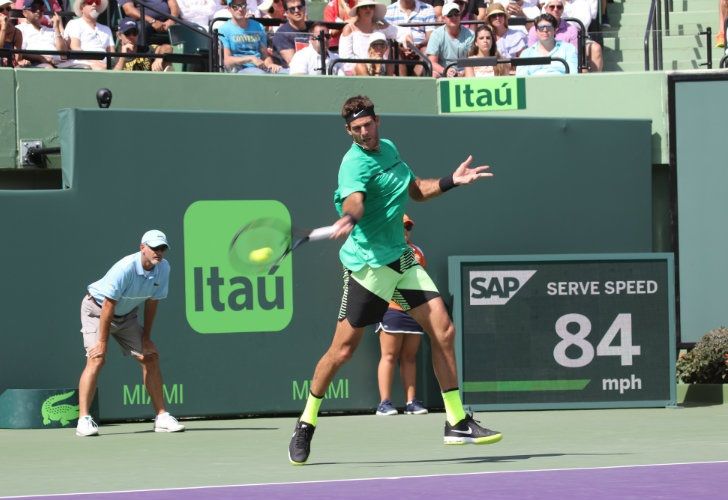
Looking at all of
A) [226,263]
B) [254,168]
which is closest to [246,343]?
[226,263]

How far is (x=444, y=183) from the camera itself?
8.51 meters

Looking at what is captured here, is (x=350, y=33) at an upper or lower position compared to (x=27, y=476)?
upper

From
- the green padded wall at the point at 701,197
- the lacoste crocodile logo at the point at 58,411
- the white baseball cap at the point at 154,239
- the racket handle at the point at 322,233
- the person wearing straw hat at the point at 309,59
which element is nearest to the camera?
the racket handle at the point at 322,233

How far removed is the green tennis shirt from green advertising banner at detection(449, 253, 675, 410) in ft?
12.6

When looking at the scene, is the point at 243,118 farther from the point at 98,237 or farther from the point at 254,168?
the point at 98,237

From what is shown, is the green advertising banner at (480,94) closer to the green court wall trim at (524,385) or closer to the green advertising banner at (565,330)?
the green advertising banner at (565,330)

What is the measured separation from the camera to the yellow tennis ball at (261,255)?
8.22 metres

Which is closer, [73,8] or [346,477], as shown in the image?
[346,477]

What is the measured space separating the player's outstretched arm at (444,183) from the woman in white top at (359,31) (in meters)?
6.14

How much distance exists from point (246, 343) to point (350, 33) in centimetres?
425

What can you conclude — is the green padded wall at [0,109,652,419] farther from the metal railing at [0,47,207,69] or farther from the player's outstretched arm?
the player's outstretched arm

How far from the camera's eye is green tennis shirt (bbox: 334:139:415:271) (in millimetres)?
8406

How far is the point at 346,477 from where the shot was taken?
771cm

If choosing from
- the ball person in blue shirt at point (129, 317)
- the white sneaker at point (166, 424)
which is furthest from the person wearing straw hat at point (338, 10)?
the white sneaker at point (166, 424)
